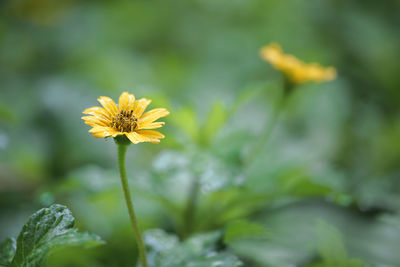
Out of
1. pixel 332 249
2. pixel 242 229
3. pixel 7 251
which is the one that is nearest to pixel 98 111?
pixel 7 251

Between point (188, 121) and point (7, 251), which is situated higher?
point (188, 121)

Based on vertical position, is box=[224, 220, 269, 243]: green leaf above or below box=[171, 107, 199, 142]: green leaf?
below

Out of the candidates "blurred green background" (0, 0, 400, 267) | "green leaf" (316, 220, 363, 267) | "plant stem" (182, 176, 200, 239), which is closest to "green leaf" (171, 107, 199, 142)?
"blurred green background" (0, 0, 400, 267)

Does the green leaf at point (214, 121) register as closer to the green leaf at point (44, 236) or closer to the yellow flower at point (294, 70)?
the yellow flower at point (294, 70)

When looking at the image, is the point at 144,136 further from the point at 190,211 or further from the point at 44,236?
the point at 190,211

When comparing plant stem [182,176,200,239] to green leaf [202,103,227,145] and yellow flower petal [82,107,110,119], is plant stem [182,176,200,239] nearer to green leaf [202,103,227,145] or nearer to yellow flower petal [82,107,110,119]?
green leaf [202,103,227,145]

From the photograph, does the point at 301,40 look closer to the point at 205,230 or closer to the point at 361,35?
the point at 361,35

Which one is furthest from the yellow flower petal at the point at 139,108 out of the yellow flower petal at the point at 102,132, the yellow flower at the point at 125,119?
the yellow flower petal at the point at 102,132

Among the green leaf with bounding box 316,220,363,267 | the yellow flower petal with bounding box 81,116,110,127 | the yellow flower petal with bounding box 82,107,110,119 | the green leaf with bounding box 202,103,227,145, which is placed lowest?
the green leaf with bounding box 316,220,363,267
